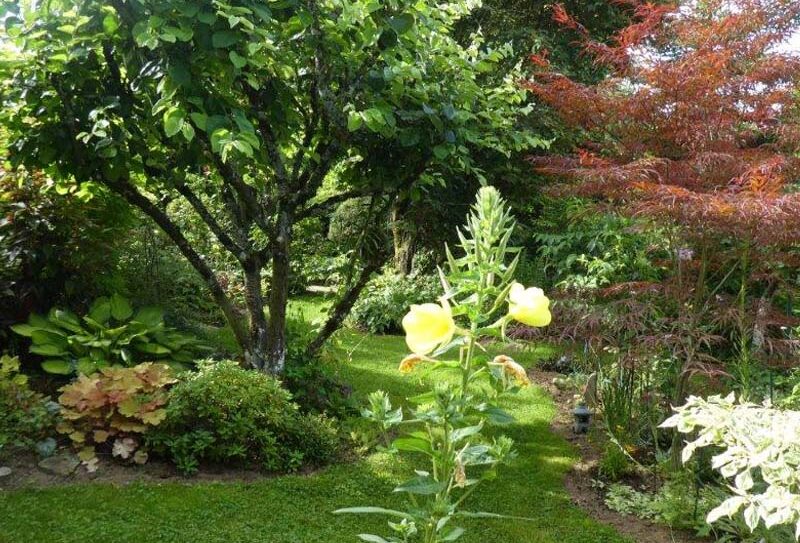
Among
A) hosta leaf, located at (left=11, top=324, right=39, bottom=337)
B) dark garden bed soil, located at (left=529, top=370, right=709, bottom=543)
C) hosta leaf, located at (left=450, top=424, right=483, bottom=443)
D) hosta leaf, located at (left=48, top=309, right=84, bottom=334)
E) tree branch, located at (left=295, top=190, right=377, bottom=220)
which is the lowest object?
dark garden bed soil, located at (left=529, top=370, right=709, bottom=543)

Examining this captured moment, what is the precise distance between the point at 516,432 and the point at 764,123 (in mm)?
2678

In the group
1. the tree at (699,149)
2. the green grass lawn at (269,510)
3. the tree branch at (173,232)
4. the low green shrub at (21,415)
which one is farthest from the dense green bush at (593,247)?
the low green shrub at (21,415)

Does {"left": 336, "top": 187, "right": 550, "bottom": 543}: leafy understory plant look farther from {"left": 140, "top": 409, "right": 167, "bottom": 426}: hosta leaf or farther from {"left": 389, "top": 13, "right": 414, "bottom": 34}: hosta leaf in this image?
{"left": 140, "top": 409, "right": 167, "bottom": 426}: hosta leaf

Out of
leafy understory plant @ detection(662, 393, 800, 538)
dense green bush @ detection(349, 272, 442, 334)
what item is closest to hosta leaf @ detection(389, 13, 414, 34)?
leafy understory plant @ detection(662, 393, 800, 538)

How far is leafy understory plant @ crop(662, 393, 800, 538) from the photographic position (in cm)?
200

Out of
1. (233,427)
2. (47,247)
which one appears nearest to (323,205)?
(233,427)

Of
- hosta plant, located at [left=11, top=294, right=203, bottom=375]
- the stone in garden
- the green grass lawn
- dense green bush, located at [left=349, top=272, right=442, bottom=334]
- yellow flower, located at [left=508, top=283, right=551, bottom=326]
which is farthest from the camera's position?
dense green bush, located at [left=349, top=272, right=442, bottom=334]

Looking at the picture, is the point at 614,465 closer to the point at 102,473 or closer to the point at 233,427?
the point at 233,427

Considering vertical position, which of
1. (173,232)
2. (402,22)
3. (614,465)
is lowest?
(614,465)

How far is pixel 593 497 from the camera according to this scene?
3.85 m

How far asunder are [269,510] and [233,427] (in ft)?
1.88

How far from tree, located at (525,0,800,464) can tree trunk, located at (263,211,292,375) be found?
6.08ft

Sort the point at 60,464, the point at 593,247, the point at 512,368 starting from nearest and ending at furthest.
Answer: the point at 512,368, the point at 60,464, the point at 593,247

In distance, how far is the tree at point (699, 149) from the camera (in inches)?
147
